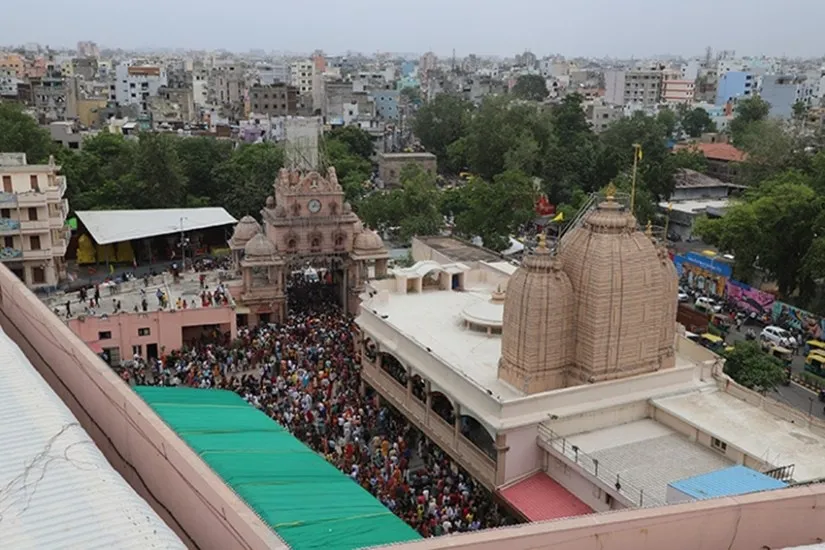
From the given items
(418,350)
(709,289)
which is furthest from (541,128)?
(418,350)

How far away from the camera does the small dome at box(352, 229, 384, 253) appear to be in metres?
30.2

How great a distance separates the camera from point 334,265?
3092 centimetres

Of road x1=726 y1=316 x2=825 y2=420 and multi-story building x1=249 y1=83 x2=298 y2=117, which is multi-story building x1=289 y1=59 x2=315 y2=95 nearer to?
multi-story building x1=249 y1=83 x2=298 y2=117

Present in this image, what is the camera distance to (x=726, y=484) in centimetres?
1295

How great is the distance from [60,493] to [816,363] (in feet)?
81.5

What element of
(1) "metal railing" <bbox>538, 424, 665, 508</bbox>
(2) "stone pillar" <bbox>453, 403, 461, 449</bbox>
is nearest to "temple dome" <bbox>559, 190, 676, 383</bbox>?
(1) "metal railing" <bbox>538, 424, 665, 508</bbox>

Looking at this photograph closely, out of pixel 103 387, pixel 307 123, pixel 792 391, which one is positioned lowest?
pixel 792 391

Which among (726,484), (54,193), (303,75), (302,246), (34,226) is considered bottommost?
(726,484)

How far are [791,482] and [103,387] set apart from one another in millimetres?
11458

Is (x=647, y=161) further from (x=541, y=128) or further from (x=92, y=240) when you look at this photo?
(x=92, y=240)

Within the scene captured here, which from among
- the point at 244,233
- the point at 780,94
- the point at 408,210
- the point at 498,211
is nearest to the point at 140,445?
the point at 244,233

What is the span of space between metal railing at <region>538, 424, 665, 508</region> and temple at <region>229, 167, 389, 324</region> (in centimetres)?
1472

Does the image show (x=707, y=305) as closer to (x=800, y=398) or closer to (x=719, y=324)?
(x=719, y=324)

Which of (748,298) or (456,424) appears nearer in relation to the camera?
(456,424)
